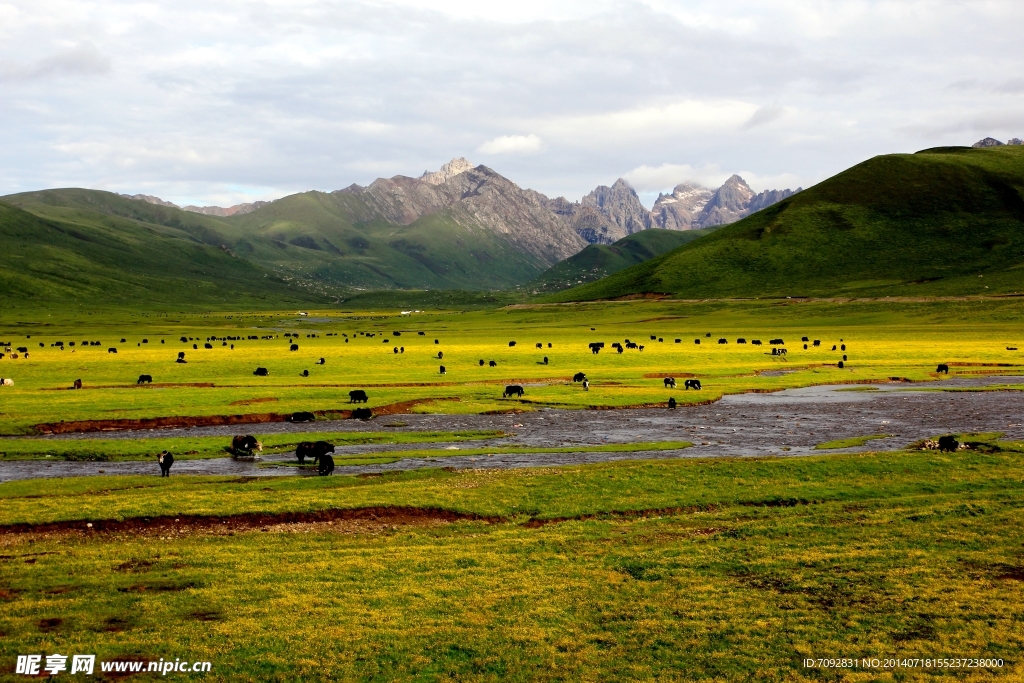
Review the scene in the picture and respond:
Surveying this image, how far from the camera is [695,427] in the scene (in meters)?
48.3

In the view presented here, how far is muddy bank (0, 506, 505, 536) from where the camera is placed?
25188 millimetres

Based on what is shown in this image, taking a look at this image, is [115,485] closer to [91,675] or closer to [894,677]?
[91,675]

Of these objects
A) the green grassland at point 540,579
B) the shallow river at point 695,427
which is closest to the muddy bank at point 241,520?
the green grassland at point 540,579

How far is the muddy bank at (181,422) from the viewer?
4788cm

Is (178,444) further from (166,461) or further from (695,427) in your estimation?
Answer: (695,427)

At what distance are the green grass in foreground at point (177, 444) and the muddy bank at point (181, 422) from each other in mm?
3850

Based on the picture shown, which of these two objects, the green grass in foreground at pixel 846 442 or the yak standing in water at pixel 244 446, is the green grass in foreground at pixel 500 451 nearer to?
the yak standing in water at pixel 244 446

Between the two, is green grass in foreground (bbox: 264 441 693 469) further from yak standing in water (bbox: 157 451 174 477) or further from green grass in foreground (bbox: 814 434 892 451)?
green grass in foreground (bbox: 814 434 892 451)

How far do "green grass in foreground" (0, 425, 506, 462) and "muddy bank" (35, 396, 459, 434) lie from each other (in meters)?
3.85

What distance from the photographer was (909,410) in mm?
53750

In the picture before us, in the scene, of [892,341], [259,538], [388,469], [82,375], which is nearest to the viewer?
[259,538]

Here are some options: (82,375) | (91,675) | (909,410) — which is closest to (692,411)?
(909,410)

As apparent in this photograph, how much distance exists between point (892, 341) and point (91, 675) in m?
124

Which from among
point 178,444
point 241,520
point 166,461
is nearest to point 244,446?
point 178,444
